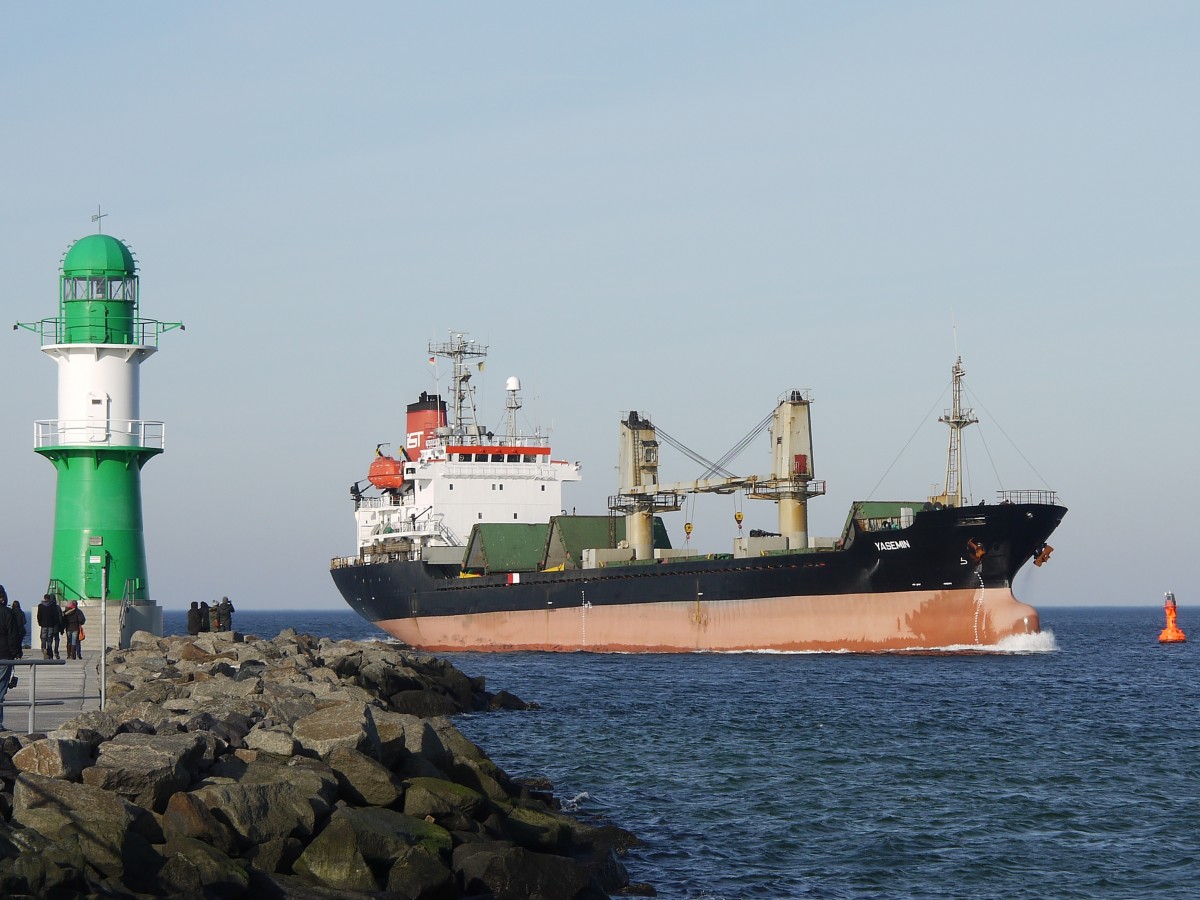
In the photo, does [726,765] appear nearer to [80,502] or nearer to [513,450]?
[80,502]

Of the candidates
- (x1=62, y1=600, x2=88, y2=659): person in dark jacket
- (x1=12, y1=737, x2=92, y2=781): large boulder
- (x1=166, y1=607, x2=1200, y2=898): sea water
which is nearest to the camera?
(x1=12, y1=737, x2=92, y2=781): large boulder

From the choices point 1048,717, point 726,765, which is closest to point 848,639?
point 1048,717

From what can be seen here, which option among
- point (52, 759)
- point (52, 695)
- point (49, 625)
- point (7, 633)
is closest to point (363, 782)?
point (52, 759)

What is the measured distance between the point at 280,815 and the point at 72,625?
12501 millimetres

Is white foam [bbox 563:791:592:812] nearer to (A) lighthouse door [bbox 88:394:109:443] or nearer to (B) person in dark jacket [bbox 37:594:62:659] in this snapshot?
(B) person in dark jacket [bbox 37:594:62:659]

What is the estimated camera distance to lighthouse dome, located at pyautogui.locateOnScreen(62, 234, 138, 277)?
23.9 m

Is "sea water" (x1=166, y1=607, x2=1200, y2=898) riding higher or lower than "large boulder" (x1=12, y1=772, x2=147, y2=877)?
lower

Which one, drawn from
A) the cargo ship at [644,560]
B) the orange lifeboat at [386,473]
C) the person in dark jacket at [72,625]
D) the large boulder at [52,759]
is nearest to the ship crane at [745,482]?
the cargo ship at [644,560]

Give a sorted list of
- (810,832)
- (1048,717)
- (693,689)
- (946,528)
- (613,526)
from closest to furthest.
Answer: (810,832) → (1048,717) → (693,689) → (946,528) → (613,526)

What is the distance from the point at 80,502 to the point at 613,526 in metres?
23.6

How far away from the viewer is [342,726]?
39.5 feet

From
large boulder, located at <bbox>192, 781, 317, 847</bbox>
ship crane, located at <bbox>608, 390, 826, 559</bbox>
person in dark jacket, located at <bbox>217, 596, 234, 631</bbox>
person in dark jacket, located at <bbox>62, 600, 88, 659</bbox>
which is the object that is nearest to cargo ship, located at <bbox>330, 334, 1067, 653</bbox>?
ship crane, located at <bbox>608, 390, 826, 559</bbox>

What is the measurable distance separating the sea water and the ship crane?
708cm

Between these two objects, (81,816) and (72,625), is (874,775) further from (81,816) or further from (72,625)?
(72,625)
